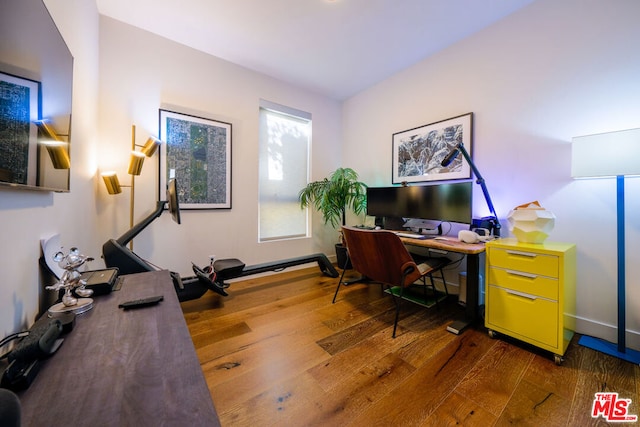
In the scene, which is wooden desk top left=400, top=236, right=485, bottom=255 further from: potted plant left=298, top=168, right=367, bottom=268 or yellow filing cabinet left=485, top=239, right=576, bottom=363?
potted plant left=298, top=168, right=367, bottom=268

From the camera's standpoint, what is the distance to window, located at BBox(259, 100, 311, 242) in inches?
129

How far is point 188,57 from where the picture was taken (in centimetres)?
266

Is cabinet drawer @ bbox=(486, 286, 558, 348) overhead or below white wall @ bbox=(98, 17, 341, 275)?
below

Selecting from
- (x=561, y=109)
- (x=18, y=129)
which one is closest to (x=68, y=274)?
(x=18, y=129)

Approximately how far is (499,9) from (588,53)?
0.81 m

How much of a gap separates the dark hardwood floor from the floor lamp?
0.18 meters

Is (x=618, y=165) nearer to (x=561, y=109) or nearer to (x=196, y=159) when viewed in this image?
(x=561, y=109)

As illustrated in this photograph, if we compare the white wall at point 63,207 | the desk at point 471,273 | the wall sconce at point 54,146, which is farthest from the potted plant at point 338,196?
the wall sconce at point 54,146

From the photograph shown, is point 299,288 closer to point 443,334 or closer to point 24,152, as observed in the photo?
point 443,334

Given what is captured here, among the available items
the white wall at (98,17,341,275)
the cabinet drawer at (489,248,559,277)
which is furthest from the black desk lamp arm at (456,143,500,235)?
the white wall at (98,17,341,275)

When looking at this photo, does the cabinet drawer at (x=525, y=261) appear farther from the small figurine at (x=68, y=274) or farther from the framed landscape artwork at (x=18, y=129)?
the framed landscape artwork at (x=18, y=129)

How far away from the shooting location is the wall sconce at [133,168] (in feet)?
7.01

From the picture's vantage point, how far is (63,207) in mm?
1271

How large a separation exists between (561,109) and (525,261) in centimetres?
130
